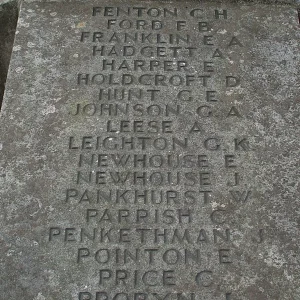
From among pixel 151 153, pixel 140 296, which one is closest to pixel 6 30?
pixel 151 153

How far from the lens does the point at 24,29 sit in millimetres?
3934

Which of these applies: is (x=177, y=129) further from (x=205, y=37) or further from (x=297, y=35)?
(x=297, y=35)

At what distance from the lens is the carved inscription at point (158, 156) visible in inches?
126

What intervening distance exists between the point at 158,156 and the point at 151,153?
0.15 ft

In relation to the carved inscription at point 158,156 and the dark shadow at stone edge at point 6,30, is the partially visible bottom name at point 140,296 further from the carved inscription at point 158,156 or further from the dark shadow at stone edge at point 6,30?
the dark shadow at stone edge at point 6,30

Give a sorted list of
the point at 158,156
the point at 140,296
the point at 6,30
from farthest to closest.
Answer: the point at 6,30
the point at 158,156
the point at 140,296

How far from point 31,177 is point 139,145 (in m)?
0.65

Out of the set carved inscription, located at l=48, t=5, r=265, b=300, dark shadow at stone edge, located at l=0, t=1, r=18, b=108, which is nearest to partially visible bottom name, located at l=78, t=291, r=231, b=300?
carved inscription, located at l=48, t=5, r=265, b=300

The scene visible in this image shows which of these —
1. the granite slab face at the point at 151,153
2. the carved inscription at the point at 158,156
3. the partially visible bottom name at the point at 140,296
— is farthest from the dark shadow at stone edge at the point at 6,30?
the partially visible bottom name at the point at 140,296

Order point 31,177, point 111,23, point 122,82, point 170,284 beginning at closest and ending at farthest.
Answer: point 170,284, point 31,177, point 122,82, point 111,23

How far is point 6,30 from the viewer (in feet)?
14.4

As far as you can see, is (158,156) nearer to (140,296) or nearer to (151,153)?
(151,153)

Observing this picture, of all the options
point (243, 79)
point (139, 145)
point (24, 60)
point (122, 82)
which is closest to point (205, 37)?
point (243, 79)

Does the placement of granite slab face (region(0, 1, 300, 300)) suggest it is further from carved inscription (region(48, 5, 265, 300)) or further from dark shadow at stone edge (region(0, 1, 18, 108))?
dark shadow at stone edge (region(0, 1, 18, 108))
